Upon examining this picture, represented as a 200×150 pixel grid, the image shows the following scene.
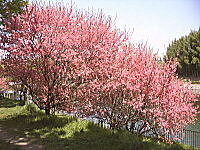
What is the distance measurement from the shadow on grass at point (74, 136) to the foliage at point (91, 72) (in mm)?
1131

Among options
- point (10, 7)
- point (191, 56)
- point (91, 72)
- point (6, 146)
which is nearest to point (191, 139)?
point (91, 72)

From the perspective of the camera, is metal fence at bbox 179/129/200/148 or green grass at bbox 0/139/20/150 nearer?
green grass at bbox 0/139/20/150

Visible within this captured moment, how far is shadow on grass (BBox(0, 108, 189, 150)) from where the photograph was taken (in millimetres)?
6246

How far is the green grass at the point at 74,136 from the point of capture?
625cm

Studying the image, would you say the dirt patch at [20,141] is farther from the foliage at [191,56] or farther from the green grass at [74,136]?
the foliage at [191,56]

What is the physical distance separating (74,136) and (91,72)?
3.47 meters

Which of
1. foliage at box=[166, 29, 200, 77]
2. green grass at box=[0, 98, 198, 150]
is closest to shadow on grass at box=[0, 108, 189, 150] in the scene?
green grass at box=[0, 98, 198, 150]

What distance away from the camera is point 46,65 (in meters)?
9.67

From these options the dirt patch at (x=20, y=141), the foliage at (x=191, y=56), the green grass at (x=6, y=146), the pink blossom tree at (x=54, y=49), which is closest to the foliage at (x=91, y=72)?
the pink blossom tree at (x=54, y=49)

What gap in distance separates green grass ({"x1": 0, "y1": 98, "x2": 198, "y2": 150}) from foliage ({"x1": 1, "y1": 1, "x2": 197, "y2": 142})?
107 cm

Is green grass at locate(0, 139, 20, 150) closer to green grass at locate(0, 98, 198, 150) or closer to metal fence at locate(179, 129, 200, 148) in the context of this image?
green grass at locate(0, 98, 198, 150)

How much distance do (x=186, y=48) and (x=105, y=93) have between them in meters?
62.0

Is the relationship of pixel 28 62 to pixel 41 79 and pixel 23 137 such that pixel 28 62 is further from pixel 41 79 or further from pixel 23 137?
pixel 23 137

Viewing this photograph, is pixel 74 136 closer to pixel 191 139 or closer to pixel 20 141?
pixel 20 141
